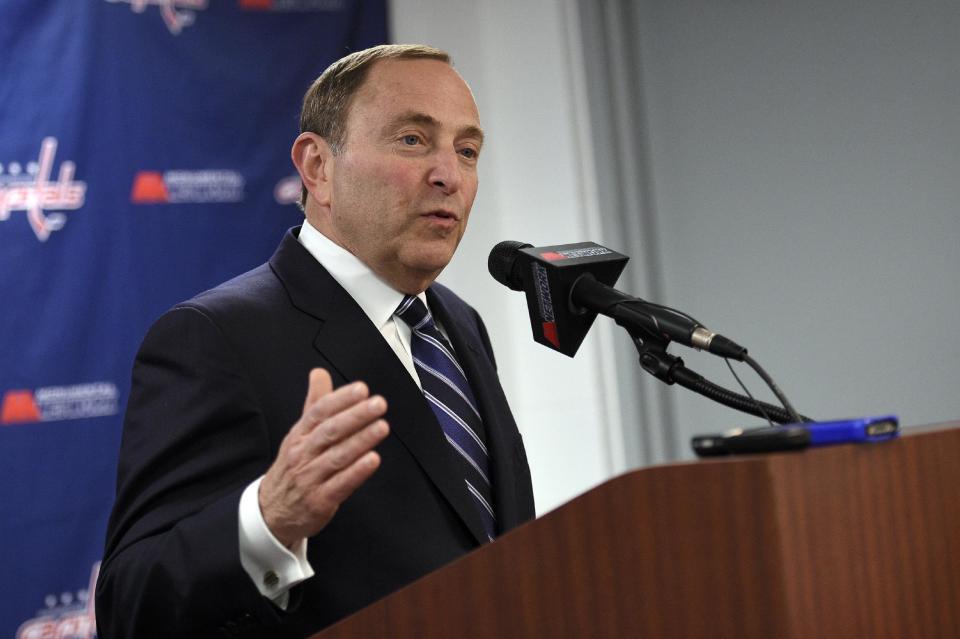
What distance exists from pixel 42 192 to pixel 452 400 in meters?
2.08

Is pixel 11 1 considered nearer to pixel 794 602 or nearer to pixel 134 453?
pixel 134 453

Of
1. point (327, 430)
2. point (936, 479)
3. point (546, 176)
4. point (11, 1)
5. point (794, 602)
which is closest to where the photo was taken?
Result: point (794, 602)

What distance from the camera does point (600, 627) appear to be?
925mm

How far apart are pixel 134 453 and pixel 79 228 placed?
210cm

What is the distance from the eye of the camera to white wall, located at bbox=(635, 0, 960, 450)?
10.7ft

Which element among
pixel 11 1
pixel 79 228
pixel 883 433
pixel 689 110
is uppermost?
pixel 11 1

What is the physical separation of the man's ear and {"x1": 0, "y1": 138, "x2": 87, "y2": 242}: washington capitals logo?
1.71 m

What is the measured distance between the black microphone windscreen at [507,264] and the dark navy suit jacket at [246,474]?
191 mm

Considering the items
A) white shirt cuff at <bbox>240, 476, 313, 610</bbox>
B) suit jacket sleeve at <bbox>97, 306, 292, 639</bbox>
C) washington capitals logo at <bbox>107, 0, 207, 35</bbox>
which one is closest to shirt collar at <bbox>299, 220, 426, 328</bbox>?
suit jacket sleeve at <bbox>97, 306, 292, 639</bbox>

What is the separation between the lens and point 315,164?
5.98ft

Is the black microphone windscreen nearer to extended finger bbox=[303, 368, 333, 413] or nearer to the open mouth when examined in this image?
the open mouth

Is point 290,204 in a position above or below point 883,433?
above

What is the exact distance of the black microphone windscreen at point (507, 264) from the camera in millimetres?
1558

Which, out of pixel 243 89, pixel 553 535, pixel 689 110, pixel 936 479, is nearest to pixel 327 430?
pixel 553 535
